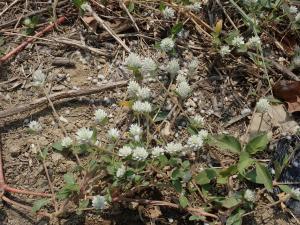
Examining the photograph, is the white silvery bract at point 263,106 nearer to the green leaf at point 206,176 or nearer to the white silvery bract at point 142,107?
the green leaf at point 206,176

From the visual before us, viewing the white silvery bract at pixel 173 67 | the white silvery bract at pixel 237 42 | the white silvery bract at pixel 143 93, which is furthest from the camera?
the white silvery bract at pixel 237 42

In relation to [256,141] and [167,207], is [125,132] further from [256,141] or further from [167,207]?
[256,141]

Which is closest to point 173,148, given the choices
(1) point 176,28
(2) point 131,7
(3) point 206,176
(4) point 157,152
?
(4) point 157,152

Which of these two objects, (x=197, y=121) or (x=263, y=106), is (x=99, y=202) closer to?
(x=197, y=121)

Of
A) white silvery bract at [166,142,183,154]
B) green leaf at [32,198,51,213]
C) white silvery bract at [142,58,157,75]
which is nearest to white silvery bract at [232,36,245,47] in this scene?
white silvery bract at [142,58,157,75]

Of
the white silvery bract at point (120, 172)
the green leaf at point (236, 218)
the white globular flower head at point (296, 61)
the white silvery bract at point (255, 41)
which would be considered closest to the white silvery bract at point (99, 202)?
the white silvery bract at point (120, 172)
